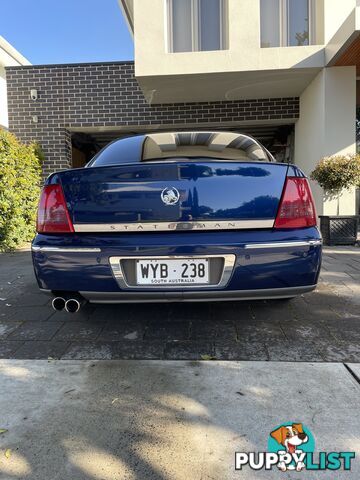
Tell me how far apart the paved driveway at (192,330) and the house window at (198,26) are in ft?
19.1

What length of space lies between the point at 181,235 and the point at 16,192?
5.68 m

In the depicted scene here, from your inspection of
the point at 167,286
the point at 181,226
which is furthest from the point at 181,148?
the point at 167,286

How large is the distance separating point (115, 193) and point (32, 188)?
6144 mm

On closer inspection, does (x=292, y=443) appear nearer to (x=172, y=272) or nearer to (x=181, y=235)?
(x=172, y=272)

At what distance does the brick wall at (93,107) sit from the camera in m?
8.41

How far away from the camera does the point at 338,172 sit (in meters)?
6.34

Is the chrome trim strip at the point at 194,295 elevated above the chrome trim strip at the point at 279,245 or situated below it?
below

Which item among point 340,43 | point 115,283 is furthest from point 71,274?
point 340,43

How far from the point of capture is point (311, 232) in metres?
2.23

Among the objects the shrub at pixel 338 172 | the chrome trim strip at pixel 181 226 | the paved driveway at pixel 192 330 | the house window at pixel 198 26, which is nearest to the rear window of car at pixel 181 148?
the chrome trim strip at pixel 181 226

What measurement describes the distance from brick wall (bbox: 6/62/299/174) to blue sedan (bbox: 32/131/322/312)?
22.0ft

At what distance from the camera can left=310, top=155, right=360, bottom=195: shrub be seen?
630 centimetres

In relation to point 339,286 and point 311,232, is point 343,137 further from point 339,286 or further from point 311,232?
point 311,232

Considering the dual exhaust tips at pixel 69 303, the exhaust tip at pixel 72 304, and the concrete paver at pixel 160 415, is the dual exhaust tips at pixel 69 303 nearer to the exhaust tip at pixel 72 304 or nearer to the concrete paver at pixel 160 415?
the exhaust tip at pixel 72 304
